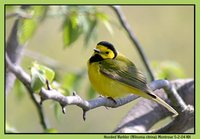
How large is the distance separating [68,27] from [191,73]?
414cm

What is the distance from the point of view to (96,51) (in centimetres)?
436

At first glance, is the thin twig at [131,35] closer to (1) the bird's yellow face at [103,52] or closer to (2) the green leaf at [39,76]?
(1) the bird's yellow face at [103,52]

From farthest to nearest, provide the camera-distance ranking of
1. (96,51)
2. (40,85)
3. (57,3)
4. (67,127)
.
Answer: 1. (67,127)
2. (57,3)
3. (96,51)
4. (40,85)

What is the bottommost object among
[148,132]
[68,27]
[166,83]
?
[148,132]

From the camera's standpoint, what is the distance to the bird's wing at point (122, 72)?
4312mm

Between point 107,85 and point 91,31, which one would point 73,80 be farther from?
point 107,85

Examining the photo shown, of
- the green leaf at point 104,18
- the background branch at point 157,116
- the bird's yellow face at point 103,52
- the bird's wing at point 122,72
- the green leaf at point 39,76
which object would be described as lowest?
the background branch at point 157,116

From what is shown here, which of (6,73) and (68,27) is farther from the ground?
(68,27)

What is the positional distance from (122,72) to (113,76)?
0.07m

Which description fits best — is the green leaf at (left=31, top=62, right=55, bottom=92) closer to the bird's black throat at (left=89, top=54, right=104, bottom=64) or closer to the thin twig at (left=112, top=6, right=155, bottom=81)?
the bird's black throat at (left=89, top=54, right=104, bottom=64)

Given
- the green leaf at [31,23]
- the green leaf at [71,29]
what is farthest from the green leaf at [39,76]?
the green leaf at [71,29]

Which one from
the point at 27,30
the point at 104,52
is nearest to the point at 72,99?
the point at 104,52

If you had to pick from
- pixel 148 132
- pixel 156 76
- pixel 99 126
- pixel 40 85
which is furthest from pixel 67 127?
pixel 40 85

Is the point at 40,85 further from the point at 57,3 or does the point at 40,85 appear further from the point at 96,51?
the point at 57,3
